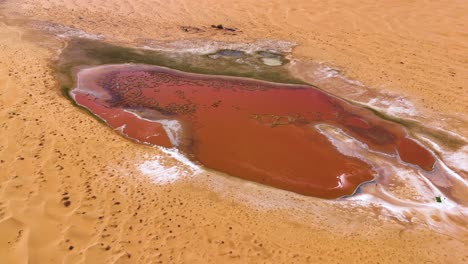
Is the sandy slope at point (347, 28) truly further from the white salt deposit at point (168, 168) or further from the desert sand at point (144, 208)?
the white salt deposit at point (168, 168)

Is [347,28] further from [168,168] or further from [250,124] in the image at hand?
[168,168]

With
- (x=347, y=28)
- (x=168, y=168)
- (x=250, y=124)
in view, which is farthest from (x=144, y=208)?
(x=347, y=28)

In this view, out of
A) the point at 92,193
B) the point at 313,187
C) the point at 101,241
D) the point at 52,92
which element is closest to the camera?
the point at 101,241

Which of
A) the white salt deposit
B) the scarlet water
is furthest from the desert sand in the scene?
the scarlet water

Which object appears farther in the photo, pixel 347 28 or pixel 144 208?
pixel 347 28

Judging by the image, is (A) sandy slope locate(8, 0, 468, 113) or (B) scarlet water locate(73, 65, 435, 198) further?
(A) sandy slope locate(8, 0, 468, 113)

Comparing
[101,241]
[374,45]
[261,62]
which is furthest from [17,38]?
[374,45]

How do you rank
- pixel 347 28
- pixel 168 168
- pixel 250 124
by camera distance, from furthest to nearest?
A: pixel 347 28 → pixel 250 124 → pixel 168 168

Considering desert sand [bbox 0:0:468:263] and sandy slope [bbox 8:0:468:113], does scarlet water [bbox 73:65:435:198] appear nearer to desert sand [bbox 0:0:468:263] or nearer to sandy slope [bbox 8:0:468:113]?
desert sand [bbox 0:0:468:263]

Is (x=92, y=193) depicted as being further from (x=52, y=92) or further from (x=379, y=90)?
(x=379, y=90)
